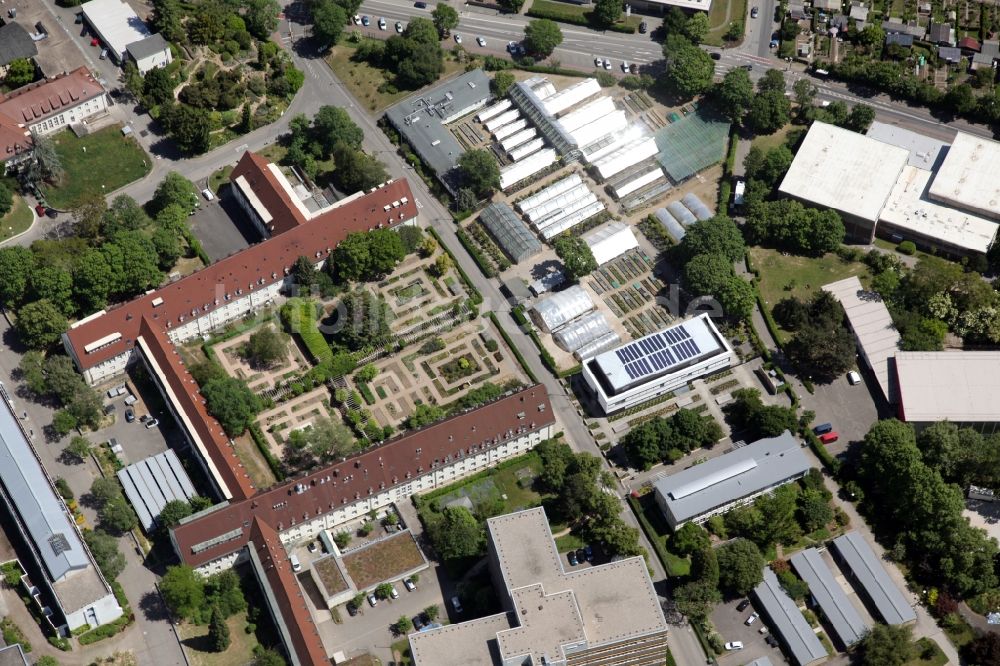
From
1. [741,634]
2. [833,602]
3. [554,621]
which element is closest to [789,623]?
[741,634]

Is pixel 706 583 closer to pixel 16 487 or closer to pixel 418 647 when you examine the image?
pixel 418 647

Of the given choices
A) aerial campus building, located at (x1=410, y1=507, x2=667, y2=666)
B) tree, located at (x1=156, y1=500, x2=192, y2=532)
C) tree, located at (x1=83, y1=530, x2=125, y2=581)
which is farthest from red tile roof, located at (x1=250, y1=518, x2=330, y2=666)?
tree, located at (x1=83, y1=530, x2=125, y2=581)

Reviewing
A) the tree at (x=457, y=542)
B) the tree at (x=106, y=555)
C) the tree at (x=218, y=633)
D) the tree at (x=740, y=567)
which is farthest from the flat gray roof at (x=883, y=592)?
the tree at (x=106, y=555)

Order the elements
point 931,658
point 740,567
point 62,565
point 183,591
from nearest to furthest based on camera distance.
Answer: point 183,591, point 62,565, point 931,658, point 740,567

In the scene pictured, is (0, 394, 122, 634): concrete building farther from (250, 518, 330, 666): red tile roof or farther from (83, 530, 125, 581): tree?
(250, 518, 330, 666): red tile roof

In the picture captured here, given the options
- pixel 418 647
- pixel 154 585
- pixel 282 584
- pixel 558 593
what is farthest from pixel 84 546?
pixel 558 593

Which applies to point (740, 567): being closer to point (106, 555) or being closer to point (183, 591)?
point (183, 591)
